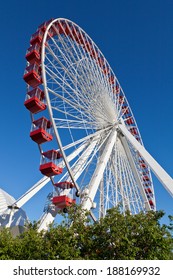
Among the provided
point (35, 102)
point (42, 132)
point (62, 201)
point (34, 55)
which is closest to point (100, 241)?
point (62, 201)

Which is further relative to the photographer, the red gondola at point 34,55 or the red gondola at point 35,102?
the red gondola at point 34,55

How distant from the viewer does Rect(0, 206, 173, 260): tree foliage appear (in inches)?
559

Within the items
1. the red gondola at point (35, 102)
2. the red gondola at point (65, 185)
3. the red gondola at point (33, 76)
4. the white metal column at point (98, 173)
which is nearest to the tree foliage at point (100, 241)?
the white metal column at point (98, 173)

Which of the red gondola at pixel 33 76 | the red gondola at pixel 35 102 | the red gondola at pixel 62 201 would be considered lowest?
the red gondola at pixel 62 201

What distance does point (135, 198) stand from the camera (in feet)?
88.8

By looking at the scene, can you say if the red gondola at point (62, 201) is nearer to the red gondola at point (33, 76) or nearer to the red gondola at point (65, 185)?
the red gondola at point (65, 185)

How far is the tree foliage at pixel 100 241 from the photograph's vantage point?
1419cm

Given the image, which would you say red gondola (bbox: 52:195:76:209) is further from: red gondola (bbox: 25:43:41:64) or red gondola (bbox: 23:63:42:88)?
red gondola (bbox: 25:43:41:64)

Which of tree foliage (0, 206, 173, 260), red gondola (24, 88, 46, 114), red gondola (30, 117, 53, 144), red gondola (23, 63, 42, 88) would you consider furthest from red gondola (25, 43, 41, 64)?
tree foliage (0, 206, 173, 260)

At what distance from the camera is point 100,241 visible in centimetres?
1487

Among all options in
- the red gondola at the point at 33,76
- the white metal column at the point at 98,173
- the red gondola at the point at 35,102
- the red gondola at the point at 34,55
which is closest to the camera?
the white metal column at the point at 98,173

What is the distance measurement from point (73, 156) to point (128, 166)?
564 centimetres

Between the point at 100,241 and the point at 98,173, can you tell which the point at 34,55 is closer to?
the point at 98,173
